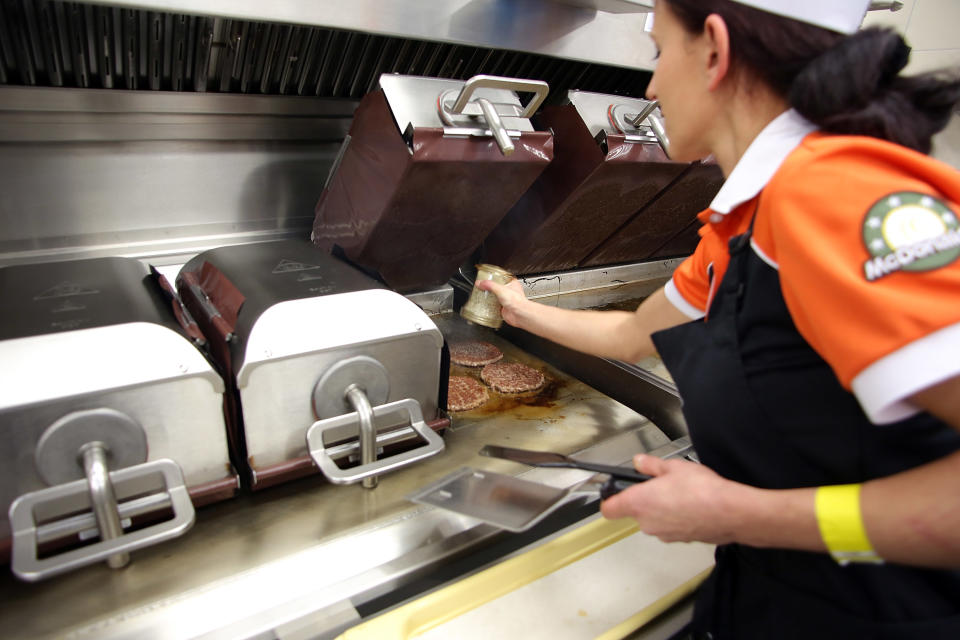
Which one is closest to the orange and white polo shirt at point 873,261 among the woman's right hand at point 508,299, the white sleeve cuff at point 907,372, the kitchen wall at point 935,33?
the white sleeve cuff at point 907,372

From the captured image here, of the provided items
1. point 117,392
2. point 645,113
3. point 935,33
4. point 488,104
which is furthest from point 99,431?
point 935,33

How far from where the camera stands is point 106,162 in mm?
1378

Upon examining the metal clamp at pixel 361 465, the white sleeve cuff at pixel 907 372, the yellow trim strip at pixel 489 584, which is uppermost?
the white sleeve cuff at pixel 907 372

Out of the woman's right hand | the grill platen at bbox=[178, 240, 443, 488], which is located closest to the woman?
the grill platen at bbox=[178, 240, 443, 488]

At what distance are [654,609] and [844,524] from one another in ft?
1.42

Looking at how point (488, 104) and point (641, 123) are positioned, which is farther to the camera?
point (641, 123)

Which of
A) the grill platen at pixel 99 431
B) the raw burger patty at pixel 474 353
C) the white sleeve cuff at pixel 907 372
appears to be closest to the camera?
the white sleeve cuff at pixel 907 372

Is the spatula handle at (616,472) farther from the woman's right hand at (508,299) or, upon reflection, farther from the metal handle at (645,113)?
the metal handle at (645,113)

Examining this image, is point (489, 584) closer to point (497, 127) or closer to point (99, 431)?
point (99, 431)

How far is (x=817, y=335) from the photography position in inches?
24.0

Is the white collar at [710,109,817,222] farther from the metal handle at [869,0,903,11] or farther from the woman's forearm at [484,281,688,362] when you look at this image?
the metal handle at [869,0,903,11]

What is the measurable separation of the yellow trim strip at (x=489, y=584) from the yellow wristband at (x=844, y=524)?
18.4 inches

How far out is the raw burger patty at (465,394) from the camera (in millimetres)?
1449

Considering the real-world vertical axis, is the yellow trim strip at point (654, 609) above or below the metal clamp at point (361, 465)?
below
